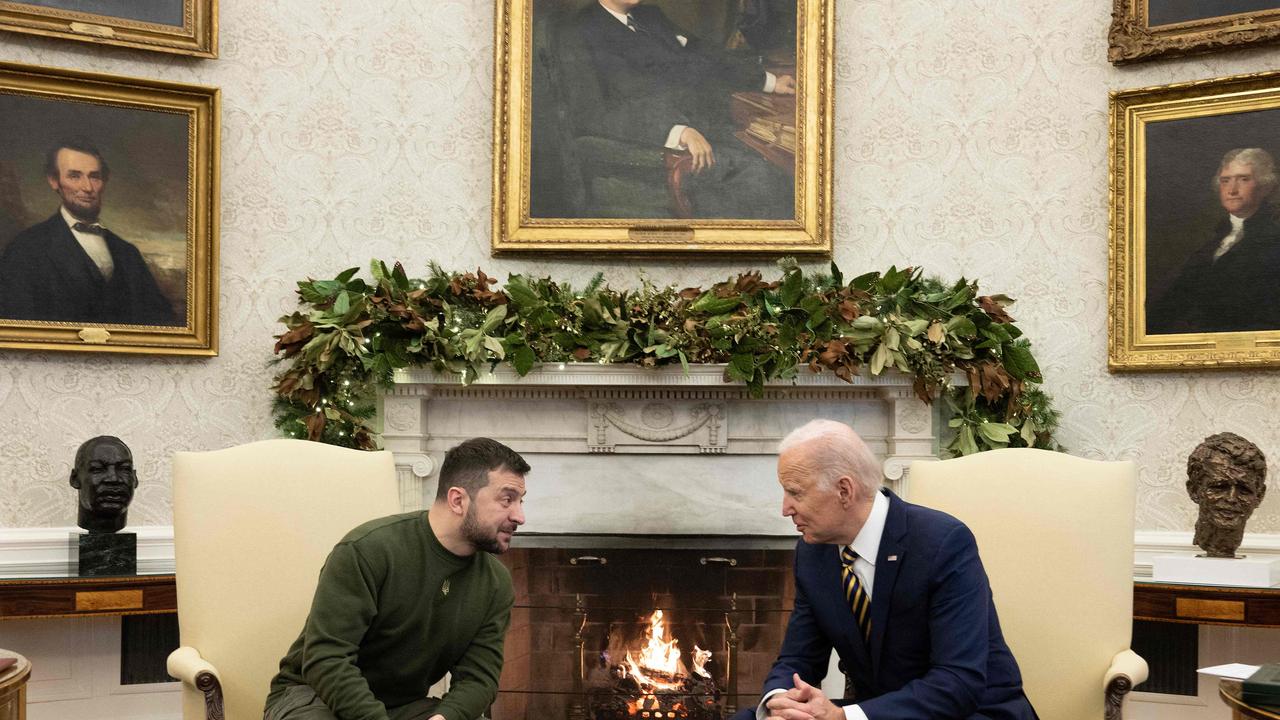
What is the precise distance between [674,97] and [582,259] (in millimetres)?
851

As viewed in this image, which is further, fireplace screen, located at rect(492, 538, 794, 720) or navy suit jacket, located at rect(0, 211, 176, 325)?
fireplace screen, located at rect(492, 538, 794, 720)

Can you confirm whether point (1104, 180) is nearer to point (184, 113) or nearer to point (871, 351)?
point (871, 351)

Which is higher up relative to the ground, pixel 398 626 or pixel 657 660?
pixel 398 626

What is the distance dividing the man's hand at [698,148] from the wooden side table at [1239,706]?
302 cm

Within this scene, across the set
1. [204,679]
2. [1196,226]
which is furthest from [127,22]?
[1196,226]

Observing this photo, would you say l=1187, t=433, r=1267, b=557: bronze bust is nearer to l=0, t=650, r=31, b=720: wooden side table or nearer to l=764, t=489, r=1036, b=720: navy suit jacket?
l=764, t=489, r=1036, b=720: navy suit jacket

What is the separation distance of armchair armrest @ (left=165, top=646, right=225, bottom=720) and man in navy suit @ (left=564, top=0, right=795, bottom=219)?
2.82m

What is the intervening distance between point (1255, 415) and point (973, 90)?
183 cm

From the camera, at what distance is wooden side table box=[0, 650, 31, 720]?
7.57 ft

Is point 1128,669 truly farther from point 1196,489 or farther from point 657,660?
point 657,660

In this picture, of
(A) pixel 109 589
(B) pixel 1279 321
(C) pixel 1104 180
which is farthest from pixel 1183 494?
(A) pixel 109 589

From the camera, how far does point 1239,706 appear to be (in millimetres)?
2297

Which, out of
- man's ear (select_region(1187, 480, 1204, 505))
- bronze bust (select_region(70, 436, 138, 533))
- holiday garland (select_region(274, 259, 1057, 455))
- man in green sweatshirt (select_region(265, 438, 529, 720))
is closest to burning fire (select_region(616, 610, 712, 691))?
holiday garland (select_region(274, 259, 1057, 455))

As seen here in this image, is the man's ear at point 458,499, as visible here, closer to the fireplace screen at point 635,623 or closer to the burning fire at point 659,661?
the fireplace screen at point 635,623
